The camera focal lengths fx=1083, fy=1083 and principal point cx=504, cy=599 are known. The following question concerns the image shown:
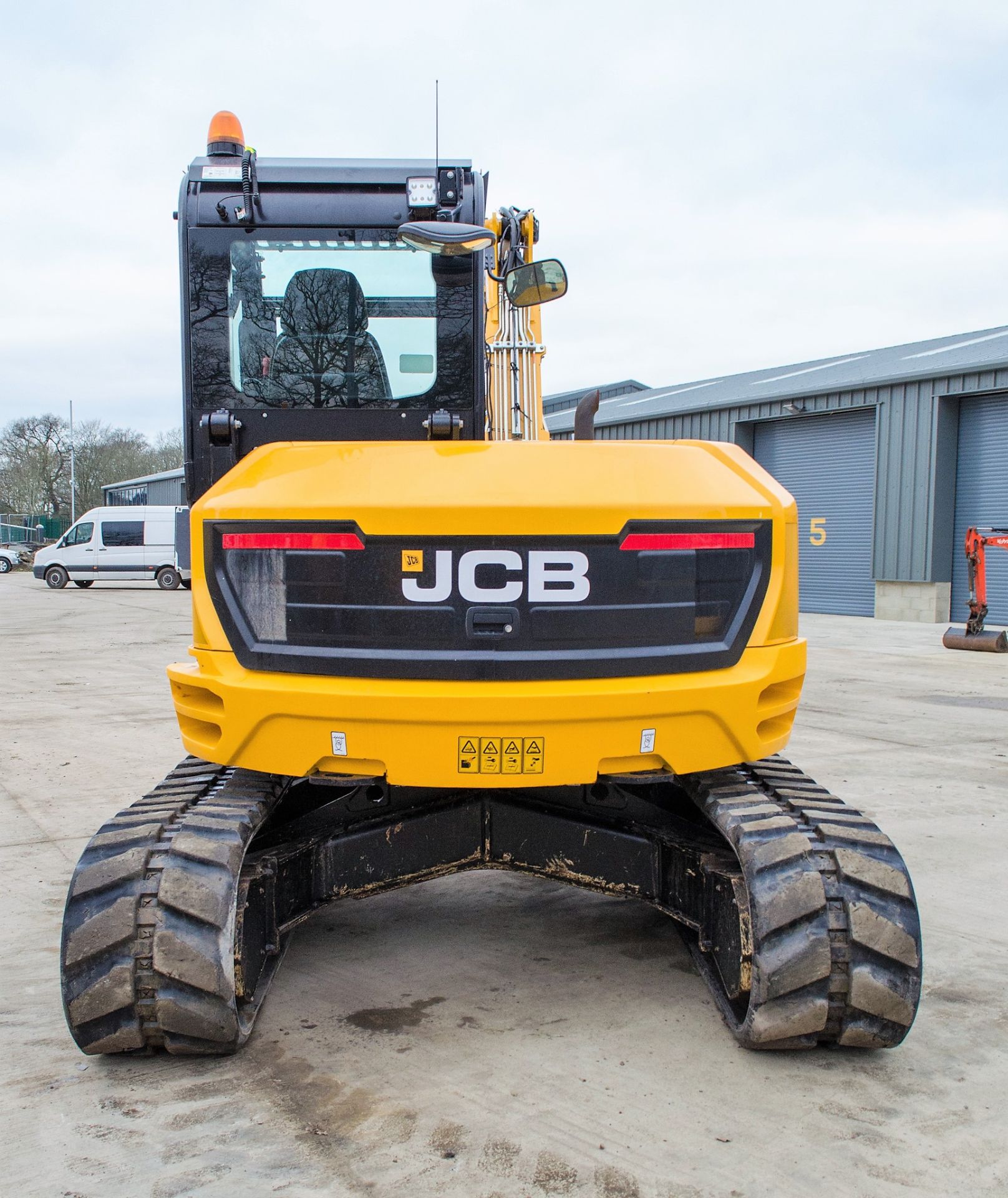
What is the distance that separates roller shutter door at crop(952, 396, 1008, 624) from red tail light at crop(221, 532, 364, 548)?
16641mm

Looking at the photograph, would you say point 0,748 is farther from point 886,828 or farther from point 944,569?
point 944,569

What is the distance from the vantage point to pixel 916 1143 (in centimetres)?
260

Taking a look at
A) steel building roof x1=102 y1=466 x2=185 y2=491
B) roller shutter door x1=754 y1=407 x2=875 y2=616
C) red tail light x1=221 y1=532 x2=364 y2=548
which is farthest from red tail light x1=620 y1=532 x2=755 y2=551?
steel building roof x1=102 y1=466 x2=185 y2=491

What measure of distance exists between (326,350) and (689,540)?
165 cm

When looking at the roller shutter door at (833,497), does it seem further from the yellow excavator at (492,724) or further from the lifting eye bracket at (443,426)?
the yellow excavator at (492,724)

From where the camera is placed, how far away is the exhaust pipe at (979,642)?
14.1m

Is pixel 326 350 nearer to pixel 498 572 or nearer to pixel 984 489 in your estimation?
pixel 498 572

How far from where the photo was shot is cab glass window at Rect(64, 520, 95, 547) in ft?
97.2

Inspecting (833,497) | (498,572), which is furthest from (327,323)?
(833,497)

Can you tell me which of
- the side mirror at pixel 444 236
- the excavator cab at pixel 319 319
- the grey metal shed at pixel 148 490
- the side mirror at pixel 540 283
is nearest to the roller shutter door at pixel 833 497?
the side mirror at pixel 540 283

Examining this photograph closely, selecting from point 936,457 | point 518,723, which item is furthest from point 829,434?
point 518,723

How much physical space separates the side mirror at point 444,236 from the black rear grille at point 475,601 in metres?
1.13

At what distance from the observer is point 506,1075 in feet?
9.59

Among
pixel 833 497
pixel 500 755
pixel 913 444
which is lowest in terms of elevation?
pixel 500 755
